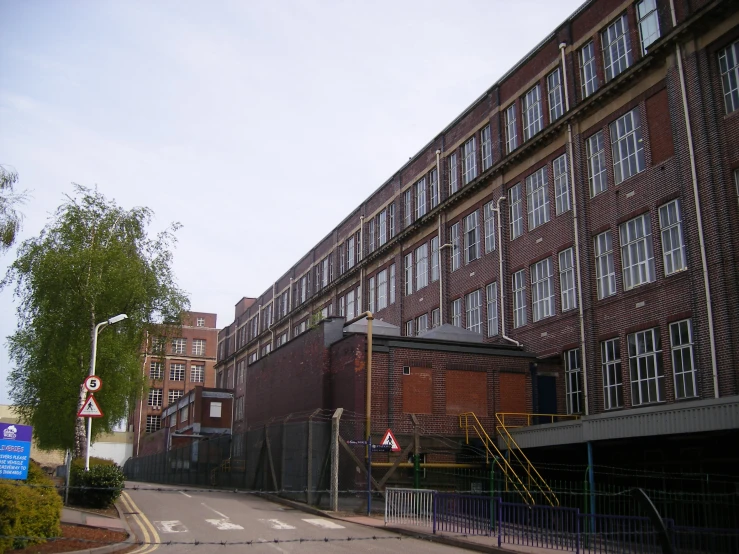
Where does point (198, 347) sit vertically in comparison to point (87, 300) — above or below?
above

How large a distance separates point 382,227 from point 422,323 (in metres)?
9.92

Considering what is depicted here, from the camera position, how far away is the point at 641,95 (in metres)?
27.8

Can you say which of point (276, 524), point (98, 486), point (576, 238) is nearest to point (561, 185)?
point (576, 238)

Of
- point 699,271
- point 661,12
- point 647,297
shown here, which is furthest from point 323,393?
point 661,12

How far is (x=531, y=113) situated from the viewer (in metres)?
34.8

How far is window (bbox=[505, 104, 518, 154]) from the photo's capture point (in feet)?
118

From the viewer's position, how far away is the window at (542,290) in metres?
32.4

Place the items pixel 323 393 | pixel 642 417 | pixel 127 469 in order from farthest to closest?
pixel 127 469 → pixel 323 393 → pixel 642 417

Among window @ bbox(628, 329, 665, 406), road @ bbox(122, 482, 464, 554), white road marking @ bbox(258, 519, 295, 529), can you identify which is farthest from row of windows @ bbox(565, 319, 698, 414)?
white road marking @ bbox(258, 519, 295, 529)

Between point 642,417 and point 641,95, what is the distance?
42.7 feet

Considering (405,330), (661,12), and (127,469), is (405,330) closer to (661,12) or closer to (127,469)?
(661,12)

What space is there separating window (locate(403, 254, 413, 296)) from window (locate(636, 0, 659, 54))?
21195mm

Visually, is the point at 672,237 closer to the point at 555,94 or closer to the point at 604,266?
the point at 604,266

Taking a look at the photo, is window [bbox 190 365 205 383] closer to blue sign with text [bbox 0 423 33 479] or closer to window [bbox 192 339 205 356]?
window [bbox 192 339 205 356]
